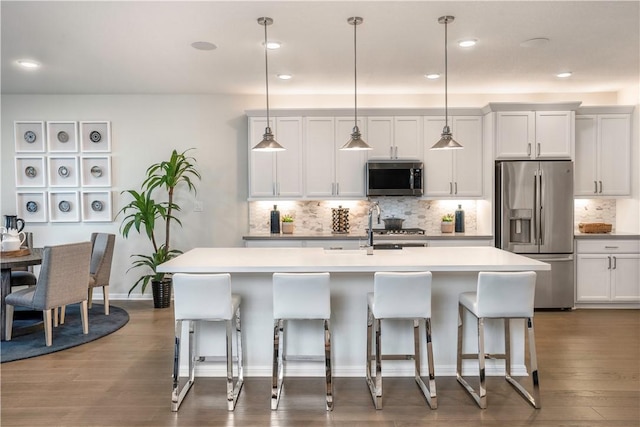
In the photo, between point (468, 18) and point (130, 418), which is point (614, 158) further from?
point (130, 418)

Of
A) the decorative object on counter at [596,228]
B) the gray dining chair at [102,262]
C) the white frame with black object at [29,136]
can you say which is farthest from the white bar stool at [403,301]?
the white frame with black object at [29,136]

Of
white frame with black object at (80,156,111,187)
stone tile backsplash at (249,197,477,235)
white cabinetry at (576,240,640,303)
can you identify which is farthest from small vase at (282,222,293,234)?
white cabinetry at (576,240,640,303)

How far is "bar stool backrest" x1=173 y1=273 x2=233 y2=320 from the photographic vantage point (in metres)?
2.87

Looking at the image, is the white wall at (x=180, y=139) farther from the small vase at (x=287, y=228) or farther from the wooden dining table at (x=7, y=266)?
the wooden dining table at (x=7, y=266)

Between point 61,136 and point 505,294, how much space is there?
18.7ft

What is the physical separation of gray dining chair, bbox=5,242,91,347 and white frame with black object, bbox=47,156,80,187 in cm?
199

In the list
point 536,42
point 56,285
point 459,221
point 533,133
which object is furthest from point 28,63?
point 533,133

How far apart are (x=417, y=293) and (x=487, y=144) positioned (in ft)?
11.0

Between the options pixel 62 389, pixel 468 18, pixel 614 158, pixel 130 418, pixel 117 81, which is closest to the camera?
pixel 130 418

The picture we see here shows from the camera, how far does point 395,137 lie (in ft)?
18.8

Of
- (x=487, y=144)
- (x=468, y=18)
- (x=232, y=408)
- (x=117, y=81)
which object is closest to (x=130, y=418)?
(x=232, y=408)

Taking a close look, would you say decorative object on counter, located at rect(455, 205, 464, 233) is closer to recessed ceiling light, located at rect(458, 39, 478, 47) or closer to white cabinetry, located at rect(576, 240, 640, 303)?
white cabinetry, located at rect(576, 240, 640, 303)

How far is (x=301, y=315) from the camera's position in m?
2.93

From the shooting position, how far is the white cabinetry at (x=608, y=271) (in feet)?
17.6
